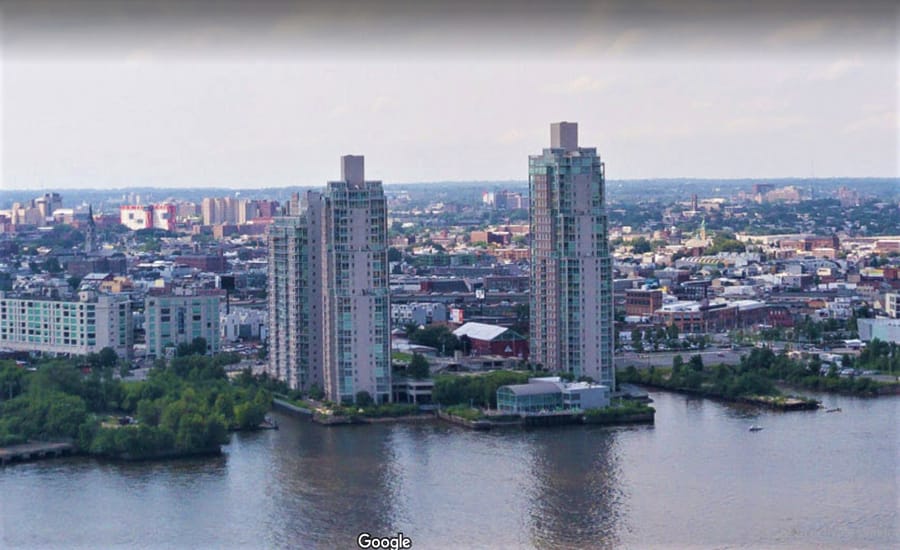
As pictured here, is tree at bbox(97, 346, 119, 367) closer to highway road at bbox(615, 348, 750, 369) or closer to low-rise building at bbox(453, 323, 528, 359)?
low-rise building at bbox(453, 323, 528, 359)

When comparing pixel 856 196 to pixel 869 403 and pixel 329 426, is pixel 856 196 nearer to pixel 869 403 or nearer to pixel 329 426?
pixel 869 403

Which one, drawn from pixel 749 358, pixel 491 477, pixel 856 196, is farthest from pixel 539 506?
pixel 856 196

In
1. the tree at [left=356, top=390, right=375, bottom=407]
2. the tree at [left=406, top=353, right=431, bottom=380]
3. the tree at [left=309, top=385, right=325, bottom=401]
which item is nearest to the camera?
the tree at [left=356, top=390, right=375, bottom=407]

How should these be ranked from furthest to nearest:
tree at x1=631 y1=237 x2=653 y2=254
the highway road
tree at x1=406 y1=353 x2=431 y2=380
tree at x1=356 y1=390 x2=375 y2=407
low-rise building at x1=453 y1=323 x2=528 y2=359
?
tree at x1=631 y1=237 x2=653 y2=254, the highway road, low-rise building at x1=453 y1=323 x2=528 y2=359, tree at x1=406 y1=353 x2=431 y2=380, tree at x1=356 y1=390 x2=375 y2=407

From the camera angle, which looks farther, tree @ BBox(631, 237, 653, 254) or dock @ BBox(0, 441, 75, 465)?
tree @ BBox(631, 237, 653, 254)

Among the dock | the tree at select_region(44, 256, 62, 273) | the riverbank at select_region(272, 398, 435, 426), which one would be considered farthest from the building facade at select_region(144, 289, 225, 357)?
the tree at select_region(44, 256, 62, 273)

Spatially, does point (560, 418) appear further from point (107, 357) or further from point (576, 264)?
point (107, 357)

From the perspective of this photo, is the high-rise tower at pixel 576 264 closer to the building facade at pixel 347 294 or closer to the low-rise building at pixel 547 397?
the low-rise building at pixel 547 397

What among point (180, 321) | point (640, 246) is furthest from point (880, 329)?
point (640, 246)
